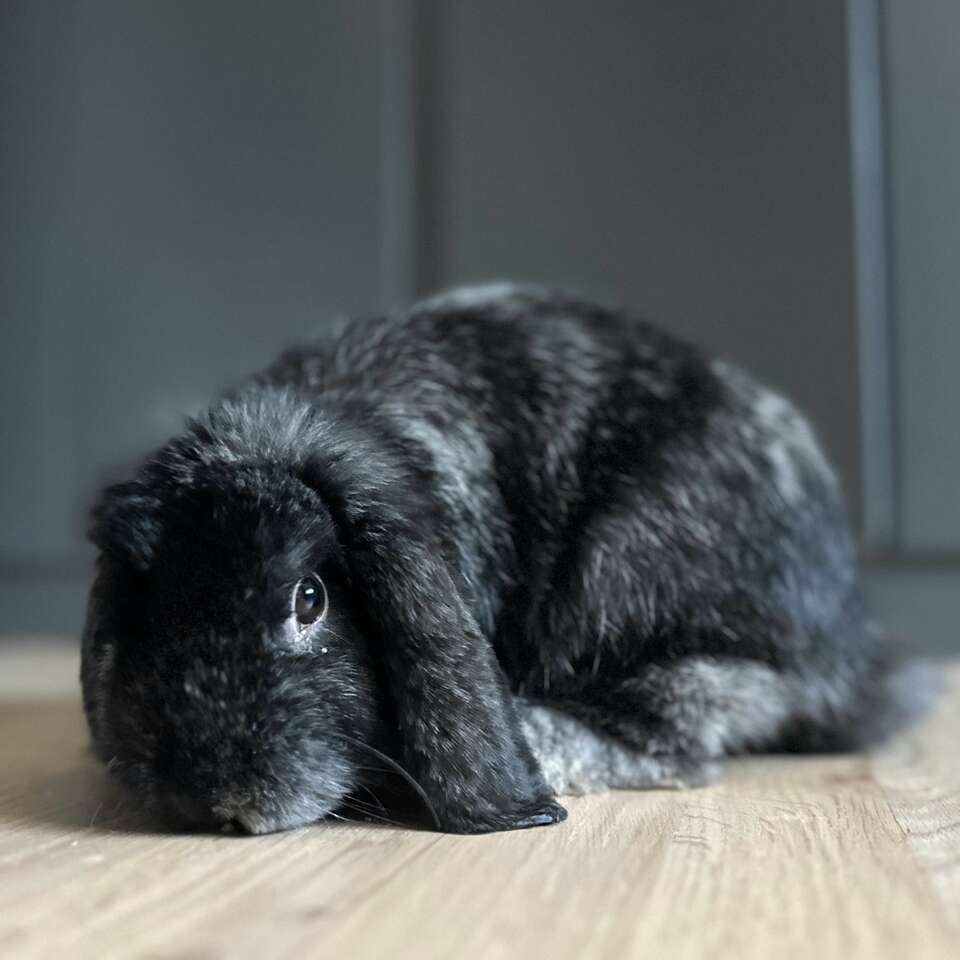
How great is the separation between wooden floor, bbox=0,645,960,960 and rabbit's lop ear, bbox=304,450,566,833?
0.07m

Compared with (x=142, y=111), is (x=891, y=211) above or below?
below

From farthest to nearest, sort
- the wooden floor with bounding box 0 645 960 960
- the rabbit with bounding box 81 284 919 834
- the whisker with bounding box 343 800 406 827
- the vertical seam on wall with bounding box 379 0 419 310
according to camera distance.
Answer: the vertical seam on wall with bounding box 379 0 419 310 → the whisker with bounding box 343 800 406 827 → the rabbit with bounding box 81 284 919 834 → the wooden floor with bounding box 0 645 960 960

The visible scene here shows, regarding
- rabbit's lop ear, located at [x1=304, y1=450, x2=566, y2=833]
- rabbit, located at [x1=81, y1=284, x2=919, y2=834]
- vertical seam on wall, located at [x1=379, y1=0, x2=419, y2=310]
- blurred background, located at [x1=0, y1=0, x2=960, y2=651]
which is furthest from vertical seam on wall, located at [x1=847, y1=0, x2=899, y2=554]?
rabbit's lop ear, located at [x1=304, y1=450, x2=566, y2=833]

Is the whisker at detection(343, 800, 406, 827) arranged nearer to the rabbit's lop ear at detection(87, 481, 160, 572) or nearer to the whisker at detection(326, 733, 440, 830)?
the whisker at detection(326, 733, 440, 830)

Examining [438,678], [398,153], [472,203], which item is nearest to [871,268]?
[472,203]

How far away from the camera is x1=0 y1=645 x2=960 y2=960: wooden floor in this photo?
1396 mm

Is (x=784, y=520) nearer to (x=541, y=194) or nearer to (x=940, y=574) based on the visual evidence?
(x=940, y=574)

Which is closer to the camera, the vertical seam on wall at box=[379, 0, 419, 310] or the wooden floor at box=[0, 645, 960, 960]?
the wooden floor at box=[0, 645, 960, 960]

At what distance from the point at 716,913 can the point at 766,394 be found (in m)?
1.51

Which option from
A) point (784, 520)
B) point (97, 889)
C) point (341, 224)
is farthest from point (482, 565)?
point (341, 224)

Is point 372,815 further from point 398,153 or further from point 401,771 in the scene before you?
point 398,153

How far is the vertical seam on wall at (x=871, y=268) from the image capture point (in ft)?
13.0

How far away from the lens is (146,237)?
15.6ft

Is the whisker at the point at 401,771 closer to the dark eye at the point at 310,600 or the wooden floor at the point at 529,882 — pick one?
the wooden floor at the point at 529,882
